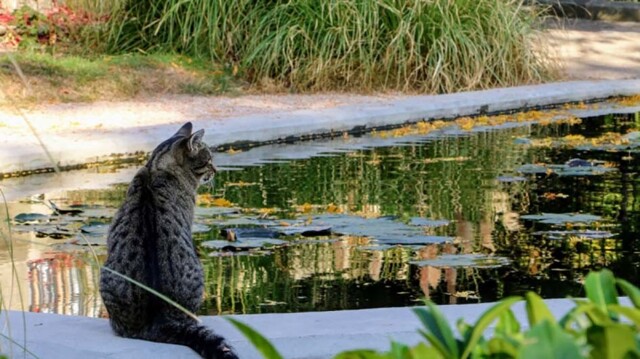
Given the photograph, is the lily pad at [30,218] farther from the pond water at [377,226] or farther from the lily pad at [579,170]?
the lily pad at [579,170]

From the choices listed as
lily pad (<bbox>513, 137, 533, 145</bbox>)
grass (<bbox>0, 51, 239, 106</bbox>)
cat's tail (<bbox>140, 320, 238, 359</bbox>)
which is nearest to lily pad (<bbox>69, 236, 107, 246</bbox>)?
cat's tail (<bbox>140, 320, 238, 359</bbox>)

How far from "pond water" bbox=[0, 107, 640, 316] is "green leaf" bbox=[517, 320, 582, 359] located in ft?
9.55

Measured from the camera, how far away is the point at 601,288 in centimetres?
229

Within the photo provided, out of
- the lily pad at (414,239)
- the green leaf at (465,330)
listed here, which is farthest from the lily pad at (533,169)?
the green leaf at (465,330)

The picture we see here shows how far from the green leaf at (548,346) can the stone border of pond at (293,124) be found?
25.9 ft

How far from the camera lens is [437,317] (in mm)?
2137

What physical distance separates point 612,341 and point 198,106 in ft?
36.6

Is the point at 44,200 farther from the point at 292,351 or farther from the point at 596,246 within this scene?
the point at 292,351

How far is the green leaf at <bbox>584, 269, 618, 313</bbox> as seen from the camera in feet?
7.44

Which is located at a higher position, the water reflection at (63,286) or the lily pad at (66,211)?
the lily pad at (66,211)

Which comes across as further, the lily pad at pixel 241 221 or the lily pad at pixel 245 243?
the lily pad at pixel 241 221

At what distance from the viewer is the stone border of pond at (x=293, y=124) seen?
974cm

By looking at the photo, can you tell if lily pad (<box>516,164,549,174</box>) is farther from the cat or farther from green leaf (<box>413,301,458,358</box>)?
green leaf (<box>413,301,458,358</box>)

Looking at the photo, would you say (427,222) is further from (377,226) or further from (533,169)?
(533,169)
